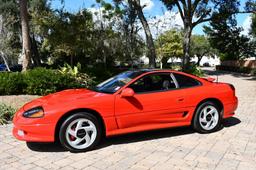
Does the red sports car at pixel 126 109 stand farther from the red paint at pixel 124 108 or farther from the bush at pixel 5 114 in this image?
the bush at pixel 5 114

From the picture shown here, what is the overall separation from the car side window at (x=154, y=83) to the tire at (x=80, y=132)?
105 centimetres

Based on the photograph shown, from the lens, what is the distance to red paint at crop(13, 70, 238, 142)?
15.9ft

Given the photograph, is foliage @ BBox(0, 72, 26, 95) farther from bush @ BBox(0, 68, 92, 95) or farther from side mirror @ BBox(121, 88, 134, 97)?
side mirror @ BBox(121, 88, 134, 97)

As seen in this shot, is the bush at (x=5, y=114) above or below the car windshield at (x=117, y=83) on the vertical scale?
below

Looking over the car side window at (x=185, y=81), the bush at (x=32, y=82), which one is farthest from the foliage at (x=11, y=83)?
the car side window at (x=185, y=81)

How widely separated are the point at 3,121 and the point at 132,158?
3959mm

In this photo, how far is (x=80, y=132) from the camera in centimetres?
500

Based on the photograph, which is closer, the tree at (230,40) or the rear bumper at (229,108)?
the rear bumper at (229,108)

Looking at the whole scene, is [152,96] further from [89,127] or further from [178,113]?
[89,127]

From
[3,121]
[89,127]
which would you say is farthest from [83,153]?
[3,121]

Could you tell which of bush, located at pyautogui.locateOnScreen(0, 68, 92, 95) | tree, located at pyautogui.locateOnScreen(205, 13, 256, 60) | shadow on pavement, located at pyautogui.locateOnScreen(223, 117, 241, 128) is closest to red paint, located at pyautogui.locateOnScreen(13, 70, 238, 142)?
shadow on pavement, located at pyautogui.locateOnScreen(223, 117, 241, 128)

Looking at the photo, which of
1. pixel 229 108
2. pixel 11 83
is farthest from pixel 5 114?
Result: pixel 229 108

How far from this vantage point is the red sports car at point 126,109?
4.88 m

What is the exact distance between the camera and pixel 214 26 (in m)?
37.0
